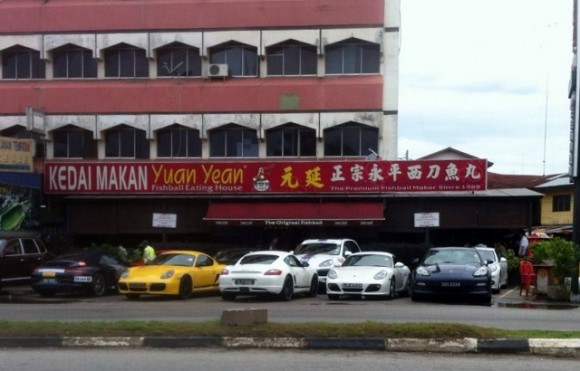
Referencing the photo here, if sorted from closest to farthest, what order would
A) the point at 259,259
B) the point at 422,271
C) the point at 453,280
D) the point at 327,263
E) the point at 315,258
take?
1. the point at 453,280
2. the point at 422,271
3. the point at 259,259
4. the point at 327,263
5. the point at 315,258

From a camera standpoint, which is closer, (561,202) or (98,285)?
(98,285)

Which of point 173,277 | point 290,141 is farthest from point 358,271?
point 290,141

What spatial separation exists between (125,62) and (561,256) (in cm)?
2469

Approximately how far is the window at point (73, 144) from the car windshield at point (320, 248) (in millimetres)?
16717

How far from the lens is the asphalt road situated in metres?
15.7

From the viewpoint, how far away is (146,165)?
112 feet

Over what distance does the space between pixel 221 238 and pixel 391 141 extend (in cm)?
894

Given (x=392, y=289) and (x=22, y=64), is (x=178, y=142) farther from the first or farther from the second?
(x=392, y=289)

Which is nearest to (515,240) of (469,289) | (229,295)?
(469,289)

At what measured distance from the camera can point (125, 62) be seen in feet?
129

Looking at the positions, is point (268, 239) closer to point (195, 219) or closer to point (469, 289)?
point (195, 219)

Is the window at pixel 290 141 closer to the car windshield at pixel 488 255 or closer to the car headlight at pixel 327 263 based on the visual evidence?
the car headlight at pixel 327 263

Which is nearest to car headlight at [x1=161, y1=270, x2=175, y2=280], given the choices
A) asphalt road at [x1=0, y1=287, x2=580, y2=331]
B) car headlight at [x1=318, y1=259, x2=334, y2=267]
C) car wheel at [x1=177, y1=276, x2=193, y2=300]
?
car wheel at [x1=177, y1=276, x2=193, y2=300]

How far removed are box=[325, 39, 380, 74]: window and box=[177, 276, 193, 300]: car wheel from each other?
1868cm
